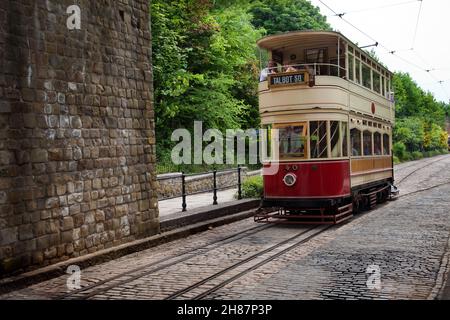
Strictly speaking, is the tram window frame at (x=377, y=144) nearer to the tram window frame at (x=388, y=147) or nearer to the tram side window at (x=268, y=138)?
the tram window frame at (x=388, y=147)

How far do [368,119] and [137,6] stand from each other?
8026 mm

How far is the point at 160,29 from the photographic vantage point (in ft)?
62.7

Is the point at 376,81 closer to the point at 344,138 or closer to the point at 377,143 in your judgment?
the point at 377,143

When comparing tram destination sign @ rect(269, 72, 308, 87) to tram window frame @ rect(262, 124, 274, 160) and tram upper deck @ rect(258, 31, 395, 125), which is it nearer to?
tram upper deck @ rect(258, 31, 395, 125)

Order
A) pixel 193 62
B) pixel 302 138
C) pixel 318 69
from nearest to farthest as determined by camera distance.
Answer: pixel 302 138
pixel 318 69
pixel 193 62

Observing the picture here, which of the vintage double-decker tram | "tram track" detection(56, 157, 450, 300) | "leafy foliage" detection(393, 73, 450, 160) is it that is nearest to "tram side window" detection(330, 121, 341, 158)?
the vintage double-decker tram

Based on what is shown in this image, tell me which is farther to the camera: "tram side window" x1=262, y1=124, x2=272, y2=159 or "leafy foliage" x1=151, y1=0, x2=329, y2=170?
"leafy foliage" x1=151, y1=0, x2=329, y2=170

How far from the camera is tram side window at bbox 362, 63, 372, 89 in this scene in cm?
1510

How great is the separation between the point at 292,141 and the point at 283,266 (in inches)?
199

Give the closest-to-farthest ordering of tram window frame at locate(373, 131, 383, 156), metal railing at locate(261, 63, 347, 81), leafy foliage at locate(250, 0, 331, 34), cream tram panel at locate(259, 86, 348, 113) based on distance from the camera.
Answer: cream tram panel at locate(259, 86, 348, 113) → metal railing at locate(261, 63, 347, 81) → tram window frame at locate(373, 131, 383, 156) → leafy foliage at locate(250, 0, 331, 34)

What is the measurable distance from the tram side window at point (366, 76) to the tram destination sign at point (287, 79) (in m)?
3.53

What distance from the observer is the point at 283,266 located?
7918 millimetres

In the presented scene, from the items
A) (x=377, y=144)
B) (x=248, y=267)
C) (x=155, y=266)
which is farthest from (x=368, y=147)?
(x=155, y=266)
